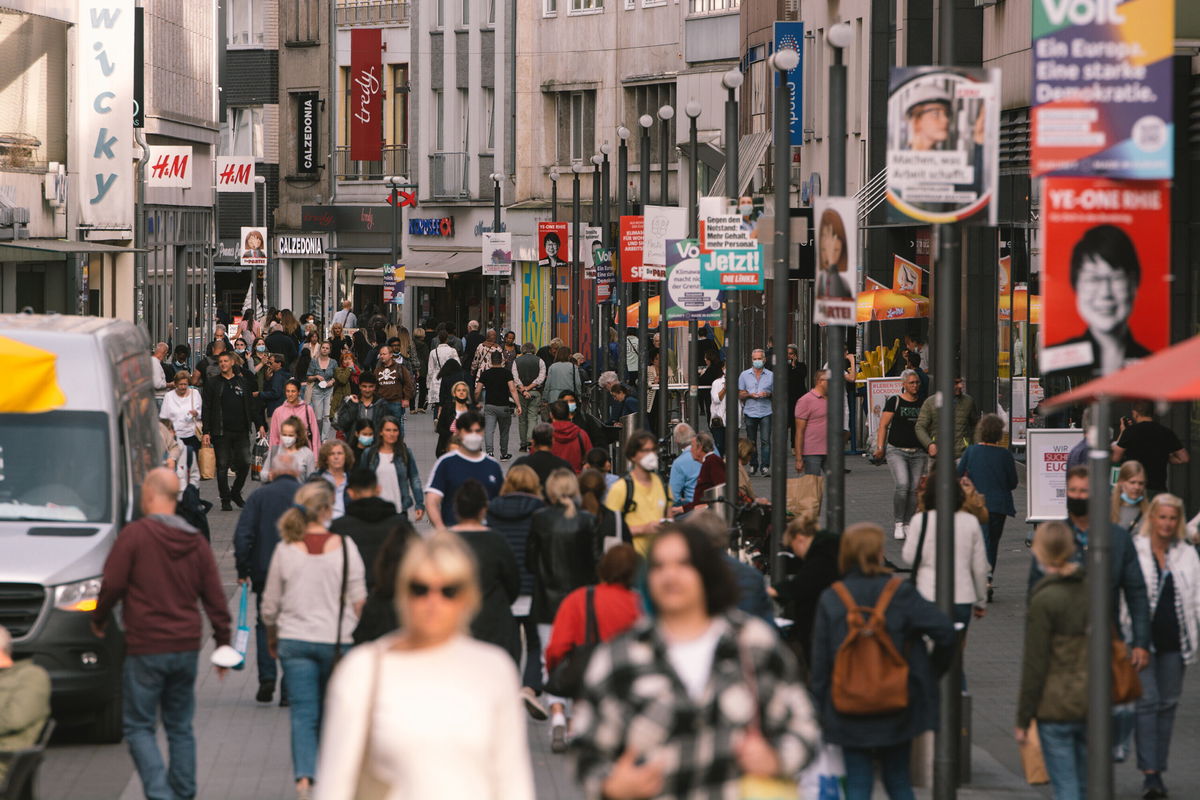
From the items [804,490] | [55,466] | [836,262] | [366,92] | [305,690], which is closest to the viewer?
[305,690]

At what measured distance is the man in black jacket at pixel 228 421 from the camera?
26.7 metres

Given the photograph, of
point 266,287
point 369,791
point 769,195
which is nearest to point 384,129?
A: point 266,287

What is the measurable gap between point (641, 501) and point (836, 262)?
7.16ft

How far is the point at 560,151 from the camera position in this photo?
68.6 m

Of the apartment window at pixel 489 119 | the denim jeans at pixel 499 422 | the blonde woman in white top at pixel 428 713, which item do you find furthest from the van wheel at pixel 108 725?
the apartment window at pixel 489 119

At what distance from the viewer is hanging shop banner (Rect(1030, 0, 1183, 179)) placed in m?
8.50

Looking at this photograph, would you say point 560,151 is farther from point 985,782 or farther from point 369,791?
point 369,791

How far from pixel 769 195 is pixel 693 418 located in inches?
896

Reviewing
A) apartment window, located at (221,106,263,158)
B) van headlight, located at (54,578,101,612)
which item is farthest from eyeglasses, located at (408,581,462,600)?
apartment window, located at (221,106,263,158)

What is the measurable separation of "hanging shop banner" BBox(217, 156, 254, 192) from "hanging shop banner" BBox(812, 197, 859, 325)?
55.6m

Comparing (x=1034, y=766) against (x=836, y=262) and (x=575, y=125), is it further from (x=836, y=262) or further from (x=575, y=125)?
(x=575, y=125)

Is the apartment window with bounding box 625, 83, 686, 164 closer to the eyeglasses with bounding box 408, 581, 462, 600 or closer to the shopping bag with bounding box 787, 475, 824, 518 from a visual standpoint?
the shopping bag with bounding box 787, 475, 824, 518

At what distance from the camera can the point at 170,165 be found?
161 feet

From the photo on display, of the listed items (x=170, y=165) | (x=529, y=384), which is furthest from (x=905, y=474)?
(x=170, y=165)
